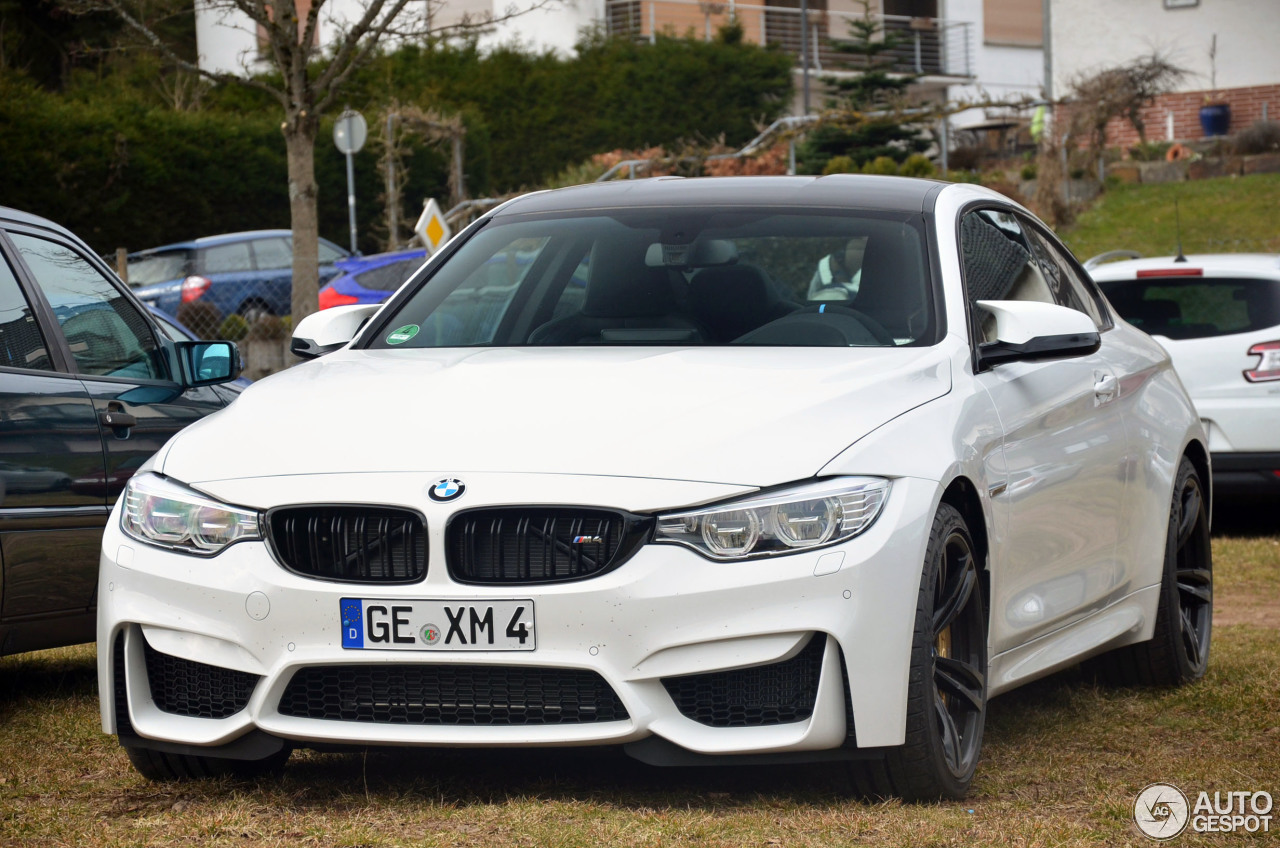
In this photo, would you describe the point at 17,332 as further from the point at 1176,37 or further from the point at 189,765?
the point at 1176,37

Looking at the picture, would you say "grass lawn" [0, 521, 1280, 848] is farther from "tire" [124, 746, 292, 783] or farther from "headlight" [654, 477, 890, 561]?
"headlight" [654, 477, 890, 561]

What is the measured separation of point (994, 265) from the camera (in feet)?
18.1

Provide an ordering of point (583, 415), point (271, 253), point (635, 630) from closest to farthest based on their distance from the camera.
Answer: point (635, 630)
point (583, 415)
point (271, 253)

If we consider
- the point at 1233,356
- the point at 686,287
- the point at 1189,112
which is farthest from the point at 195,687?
the point at 1189,112

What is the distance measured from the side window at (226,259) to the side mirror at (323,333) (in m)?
18.2

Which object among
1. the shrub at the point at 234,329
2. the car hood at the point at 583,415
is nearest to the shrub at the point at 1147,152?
the shrub at the point at 234,329

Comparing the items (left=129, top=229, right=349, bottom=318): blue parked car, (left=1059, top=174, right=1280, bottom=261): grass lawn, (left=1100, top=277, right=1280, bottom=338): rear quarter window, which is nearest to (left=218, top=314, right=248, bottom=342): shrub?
(left=129, top=229, right=349, bottom=318): blue parked car

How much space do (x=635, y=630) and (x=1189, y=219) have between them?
2632 cm

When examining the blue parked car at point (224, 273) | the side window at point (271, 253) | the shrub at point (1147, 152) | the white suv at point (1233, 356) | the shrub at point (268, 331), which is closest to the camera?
the white suv at point (1233, 356)

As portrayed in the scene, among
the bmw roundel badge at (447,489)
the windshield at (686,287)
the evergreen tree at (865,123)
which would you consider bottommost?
the bmw roundel badge at (447,489)

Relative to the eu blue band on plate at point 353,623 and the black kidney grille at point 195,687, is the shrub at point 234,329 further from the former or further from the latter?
the eu blue band on plate at point 353,623

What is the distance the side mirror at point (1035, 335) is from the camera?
190 inches

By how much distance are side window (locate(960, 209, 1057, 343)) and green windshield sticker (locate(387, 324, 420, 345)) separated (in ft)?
5.21

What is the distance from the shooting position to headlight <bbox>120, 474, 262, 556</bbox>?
402 cm
